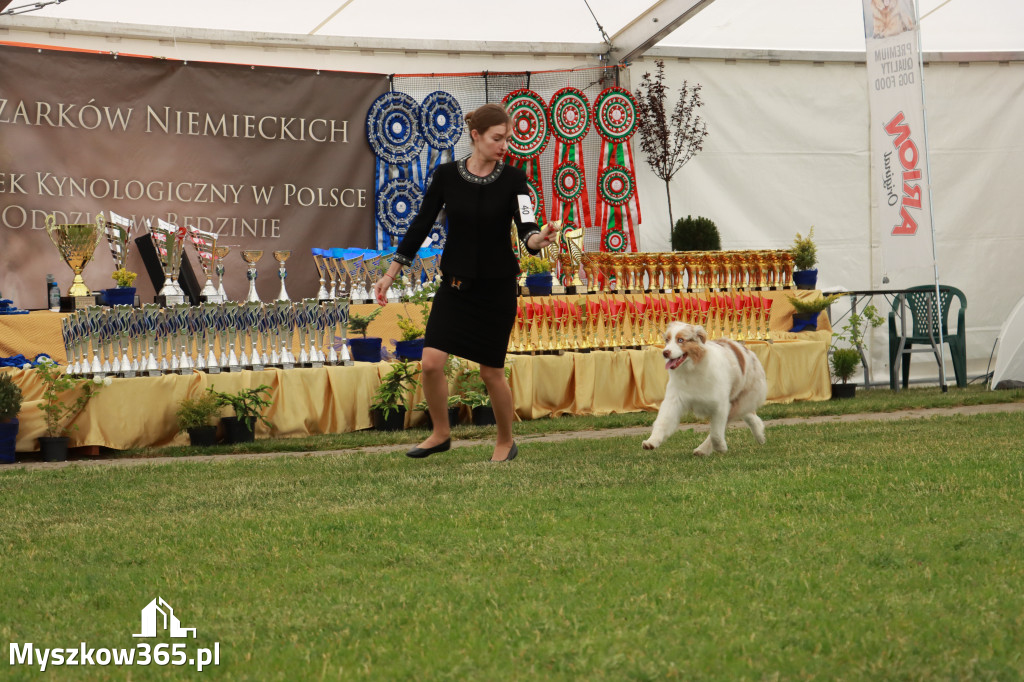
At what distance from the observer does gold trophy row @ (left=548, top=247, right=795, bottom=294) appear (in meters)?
9.09

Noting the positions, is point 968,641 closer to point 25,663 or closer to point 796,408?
point 25,663

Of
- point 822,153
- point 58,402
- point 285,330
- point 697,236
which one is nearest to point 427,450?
point 285,330

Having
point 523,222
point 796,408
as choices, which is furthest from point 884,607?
point 796,408

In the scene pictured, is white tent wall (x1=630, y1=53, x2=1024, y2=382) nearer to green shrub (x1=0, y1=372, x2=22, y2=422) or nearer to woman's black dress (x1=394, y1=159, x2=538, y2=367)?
woman's black dress (x1=394, y1=159, x2=538, y2=367)

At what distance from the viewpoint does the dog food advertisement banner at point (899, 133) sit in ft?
29.6

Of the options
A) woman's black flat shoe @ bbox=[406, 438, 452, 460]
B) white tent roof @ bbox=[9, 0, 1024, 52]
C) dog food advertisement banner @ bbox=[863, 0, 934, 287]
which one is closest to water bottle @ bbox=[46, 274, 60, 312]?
white tent roof @ bbox=[9, 0, 1024, 52]

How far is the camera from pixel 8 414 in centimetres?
657

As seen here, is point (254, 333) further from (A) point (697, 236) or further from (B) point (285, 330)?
(A) point (697, 236)

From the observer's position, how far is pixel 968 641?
7.67ft

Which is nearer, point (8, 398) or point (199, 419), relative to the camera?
point (8, 398)

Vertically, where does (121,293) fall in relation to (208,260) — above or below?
below

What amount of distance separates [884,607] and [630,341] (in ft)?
20.8

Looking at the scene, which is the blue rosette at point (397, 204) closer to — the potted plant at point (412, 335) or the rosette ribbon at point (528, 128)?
the rosette ribbon at point (528, 128)

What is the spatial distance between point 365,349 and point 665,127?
14.4 ft
